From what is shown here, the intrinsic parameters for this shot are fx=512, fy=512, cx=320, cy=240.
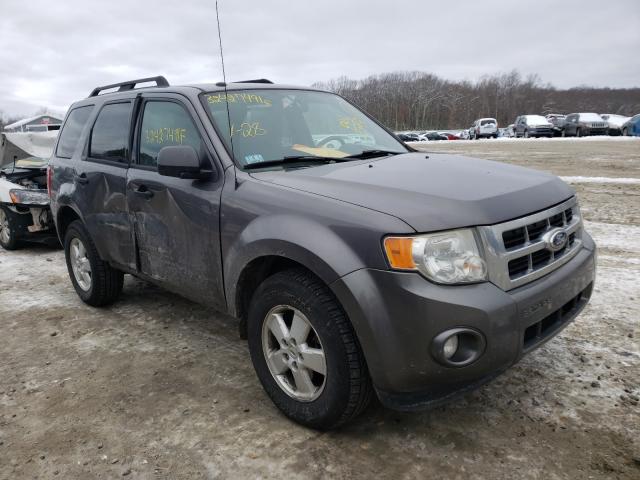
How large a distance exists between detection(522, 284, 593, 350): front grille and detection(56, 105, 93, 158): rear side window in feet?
13.1

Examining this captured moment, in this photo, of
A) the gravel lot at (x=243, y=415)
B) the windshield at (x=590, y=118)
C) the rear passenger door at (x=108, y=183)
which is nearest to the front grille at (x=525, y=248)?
the gravel lot at (x=243, y=415)

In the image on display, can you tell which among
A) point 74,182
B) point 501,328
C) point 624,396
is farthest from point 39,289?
point 624,396

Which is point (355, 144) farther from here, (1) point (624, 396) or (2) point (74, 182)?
(2) point (74, 182)

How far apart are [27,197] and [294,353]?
5633mm

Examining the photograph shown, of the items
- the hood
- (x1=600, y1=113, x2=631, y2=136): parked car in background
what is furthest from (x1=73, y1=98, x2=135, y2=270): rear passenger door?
(x1=600, y1=113, x2=631, y2=136): parked car in background

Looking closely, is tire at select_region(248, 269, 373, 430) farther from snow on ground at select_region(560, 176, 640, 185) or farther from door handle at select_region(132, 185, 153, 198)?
snow on ground at select_region(560, 176, 640, 185)

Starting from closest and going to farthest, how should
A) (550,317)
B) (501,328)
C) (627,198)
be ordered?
1. (501,328)
2. (550,317)
3. (627,198)

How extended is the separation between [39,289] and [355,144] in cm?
381

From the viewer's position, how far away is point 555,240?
249 centimetres

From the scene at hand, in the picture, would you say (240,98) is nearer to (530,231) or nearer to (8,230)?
(530,231)

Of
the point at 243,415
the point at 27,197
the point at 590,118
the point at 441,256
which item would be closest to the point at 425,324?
the point at 441,256

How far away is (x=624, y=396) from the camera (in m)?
2.81

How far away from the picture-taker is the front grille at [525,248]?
221cm

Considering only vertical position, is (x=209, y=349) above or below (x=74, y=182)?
below
